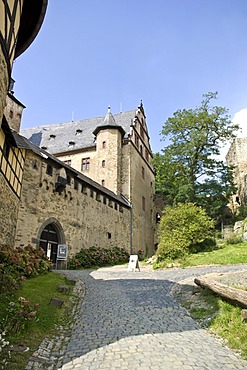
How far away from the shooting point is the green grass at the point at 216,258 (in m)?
Result: 14.2

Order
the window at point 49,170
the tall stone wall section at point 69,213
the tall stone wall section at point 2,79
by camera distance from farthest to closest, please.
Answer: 1. the window at point 49,170
2. the tall stone wall section at point 69,213
3. the tall stone wall section at point 2,79

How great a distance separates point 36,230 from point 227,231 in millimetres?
15235

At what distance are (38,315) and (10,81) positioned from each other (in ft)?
22.2

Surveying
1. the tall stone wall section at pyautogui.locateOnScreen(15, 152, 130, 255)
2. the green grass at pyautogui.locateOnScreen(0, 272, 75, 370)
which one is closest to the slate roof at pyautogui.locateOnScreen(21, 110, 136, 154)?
the tall stone wall section at pyautogui.locateOnScreen(15, 152, 130, 255)

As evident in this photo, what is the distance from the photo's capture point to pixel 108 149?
90.2ft

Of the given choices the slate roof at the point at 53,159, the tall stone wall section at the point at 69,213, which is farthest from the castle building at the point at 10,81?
the tall stone wall section at the point at 69,213

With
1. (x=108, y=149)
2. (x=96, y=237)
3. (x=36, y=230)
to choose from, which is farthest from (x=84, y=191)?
(x=108, y=149)

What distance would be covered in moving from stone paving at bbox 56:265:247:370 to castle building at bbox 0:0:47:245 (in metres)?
4.69

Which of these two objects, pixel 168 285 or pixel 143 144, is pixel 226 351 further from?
pixel 143 144

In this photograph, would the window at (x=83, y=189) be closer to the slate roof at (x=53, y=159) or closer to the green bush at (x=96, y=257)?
the slate roof at (x=53, y=159)

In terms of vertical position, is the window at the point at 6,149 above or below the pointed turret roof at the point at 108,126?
below

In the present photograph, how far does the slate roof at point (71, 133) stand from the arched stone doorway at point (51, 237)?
1360 cm

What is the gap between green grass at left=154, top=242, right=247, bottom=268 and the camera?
14172 millimetres

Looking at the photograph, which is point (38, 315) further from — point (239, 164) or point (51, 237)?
point (239, 164)
